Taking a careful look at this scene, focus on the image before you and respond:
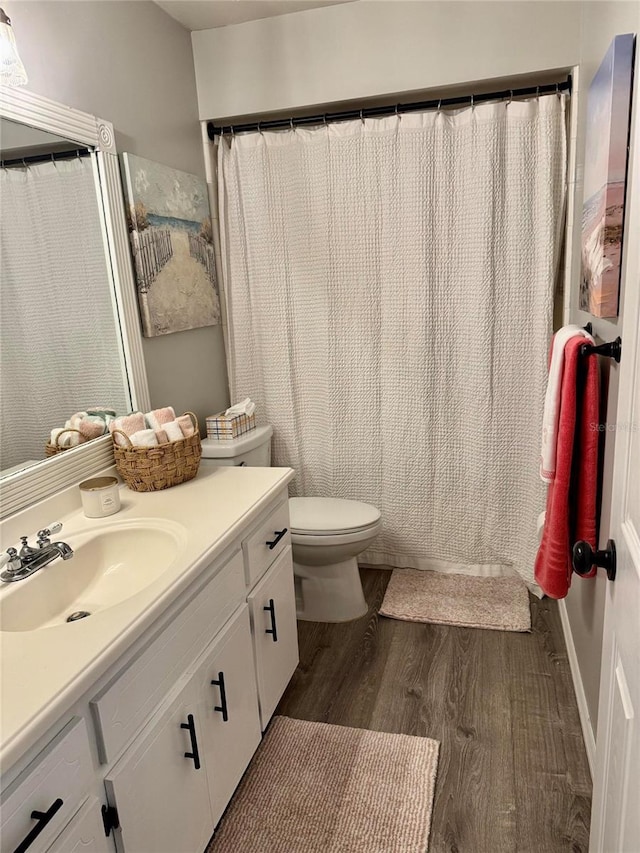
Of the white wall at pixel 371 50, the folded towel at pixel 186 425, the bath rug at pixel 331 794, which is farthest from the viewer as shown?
the white wall at pixel 371 50

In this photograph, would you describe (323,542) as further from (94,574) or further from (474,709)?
(94,574)

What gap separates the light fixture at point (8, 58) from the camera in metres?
1.35

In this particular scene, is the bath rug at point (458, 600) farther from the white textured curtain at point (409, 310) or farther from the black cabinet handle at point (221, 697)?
the black cabinet handle at point (221, 697)

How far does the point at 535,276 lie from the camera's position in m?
2.46

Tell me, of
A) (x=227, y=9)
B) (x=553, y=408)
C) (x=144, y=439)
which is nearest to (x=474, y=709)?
(x=553, y=408)

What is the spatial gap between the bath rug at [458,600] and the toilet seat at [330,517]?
43cm

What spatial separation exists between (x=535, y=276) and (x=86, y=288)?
5.66 ft

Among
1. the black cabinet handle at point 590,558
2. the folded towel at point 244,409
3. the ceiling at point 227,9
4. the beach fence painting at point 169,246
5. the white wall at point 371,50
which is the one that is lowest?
the folded towel at point 244,409

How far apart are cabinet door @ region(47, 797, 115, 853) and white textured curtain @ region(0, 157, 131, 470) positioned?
2.87 ft

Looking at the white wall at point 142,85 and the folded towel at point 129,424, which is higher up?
the white wall at point 142,85

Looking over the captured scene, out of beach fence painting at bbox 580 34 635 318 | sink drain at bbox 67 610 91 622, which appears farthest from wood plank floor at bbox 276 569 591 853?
beach fence painting at bbox 580 34 635 318

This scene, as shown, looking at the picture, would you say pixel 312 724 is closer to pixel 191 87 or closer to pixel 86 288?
pixel 86 288

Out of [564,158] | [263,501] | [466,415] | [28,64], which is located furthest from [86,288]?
[564,158]

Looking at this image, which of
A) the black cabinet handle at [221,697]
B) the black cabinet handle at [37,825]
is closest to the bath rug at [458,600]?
the black cabinet handle at [221,697]
